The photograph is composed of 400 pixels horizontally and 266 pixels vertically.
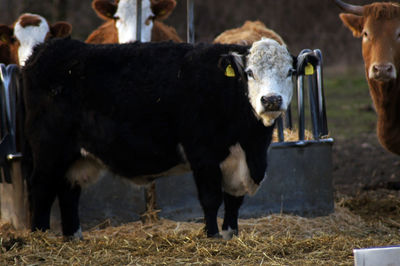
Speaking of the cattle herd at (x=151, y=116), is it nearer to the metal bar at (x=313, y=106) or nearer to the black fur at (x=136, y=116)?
the black fur at (x=136, y=116)

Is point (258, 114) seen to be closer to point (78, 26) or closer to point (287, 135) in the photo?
point (287, 135)

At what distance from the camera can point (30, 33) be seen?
27.5ft

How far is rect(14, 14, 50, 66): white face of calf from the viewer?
8.20 m

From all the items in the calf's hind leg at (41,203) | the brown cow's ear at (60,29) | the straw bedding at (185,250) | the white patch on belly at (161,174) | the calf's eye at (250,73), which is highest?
the brown cow's ear at (60,29)

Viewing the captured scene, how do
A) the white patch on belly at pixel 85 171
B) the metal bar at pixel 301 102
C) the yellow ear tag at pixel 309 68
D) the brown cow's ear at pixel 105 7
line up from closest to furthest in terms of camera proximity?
1. the yellow ear tag at pixel 309 68
2. the white patch on belly at pixel 85 171
3. the metal bar at pixel 301 102
4. the brown cow's ear at pixel 105 7

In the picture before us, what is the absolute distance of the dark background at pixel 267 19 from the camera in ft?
57.9

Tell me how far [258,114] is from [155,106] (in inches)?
35.5

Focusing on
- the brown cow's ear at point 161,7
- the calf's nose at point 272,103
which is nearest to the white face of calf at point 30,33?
the brown cow's ear at point 161,7

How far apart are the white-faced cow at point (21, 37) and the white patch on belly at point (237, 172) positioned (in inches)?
150

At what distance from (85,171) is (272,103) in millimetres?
1846

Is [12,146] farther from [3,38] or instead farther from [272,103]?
[3,38]

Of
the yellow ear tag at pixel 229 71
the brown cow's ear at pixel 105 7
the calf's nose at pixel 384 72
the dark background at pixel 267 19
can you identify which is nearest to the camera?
the yellow ear tag at pixel 229 71

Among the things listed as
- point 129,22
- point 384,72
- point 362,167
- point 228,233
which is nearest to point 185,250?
point 228,233

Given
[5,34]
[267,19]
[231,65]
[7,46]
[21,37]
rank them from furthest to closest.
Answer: [267,19], [7,46], [5,34], [21,37], [231,65]
